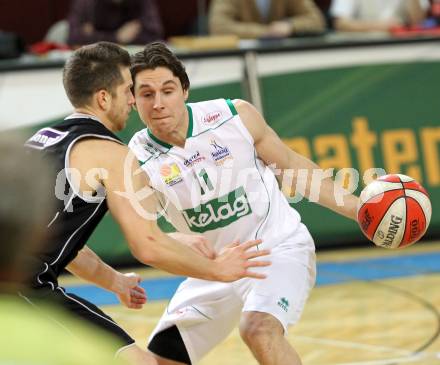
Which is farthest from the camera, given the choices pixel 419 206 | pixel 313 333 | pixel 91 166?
pixel 313 333

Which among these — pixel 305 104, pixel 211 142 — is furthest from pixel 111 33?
pixel 211 142

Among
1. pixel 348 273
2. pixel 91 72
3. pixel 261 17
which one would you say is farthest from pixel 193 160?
pixel 261 17

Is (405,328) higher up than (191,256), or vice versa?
(191,256)

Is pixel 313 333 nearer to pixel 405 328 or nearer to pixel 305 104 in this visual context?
pixel 405 328

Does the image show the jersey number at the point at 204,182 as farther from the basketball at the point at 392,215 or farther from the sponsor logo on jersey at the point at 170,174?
the basketball at the point at 392,215

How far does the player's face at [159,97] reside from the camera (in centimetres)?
533

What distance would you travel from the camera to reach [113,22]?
37.3 feet

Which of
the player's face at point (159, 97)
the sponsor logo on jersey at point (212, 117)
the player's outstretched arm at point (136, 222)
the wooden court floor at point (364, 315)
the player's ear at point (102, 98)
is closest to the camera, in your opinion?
the player's outstretched arm at point (136, 222)

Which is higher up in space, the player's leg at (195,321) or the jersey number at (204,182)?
the jersey number at (204,182)

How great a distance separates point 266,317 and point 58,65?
17.7 ft

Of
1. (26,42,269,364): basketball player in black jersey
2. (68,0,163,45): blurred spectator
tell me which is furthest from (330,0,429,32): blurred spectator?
(26,42,269,364): basketball player in black jersey

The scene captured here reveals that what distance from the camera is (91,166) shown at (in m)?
4.47

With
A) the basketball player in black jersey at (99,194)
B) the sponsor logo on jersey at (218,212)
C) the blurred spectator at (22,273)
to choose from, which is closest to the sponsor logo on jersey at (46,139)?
the basketball player in black jersey at (99,194)

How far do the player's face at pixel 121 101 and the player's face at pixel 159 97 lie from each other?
18.0 inches
